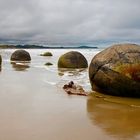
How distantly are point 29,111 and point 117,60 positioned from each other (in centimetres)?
382

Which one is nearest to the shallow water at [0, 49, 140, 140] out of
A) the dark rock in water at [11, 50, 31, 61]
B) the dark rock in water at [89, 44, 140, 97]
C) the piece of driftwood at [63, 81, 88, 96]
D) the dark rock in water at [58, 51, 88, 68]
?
the piece of driftwood at [63, 81, 88, 96]

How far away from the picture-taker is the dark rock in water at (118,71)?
940 cm

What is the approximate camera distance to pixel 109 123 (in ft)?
20.0

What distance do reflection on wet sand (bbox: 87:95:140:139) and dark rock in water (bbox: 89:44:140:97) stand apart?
101cm

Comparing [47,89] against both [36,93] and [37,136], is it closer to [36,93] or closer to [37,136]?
[36,93]

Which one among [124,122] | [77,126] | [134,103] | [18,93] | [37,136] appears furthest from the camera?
[18,93]

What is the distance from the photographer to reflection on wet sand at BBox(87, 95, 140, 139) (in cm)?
552

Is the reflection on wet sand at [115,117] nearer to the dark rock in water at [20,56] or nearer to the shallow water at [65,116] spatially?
the shallow water at [65,116]

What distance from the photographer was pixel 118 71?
375 inches

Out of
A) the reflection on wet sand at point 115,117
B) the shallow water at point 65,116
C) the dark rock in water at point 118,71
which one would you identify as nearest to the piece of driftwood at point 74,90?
the shallow water at point 65,116

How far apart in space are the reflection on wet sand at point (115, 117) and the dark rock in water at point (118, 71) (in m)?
1.01

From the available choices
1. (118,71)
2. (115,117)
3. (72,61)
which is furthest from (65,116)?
(72,61)

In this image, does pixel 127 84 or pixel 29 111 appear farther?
pixel 127 84

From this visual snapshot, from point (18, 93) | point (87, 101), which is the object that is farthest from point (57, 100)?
point (18, 93)
